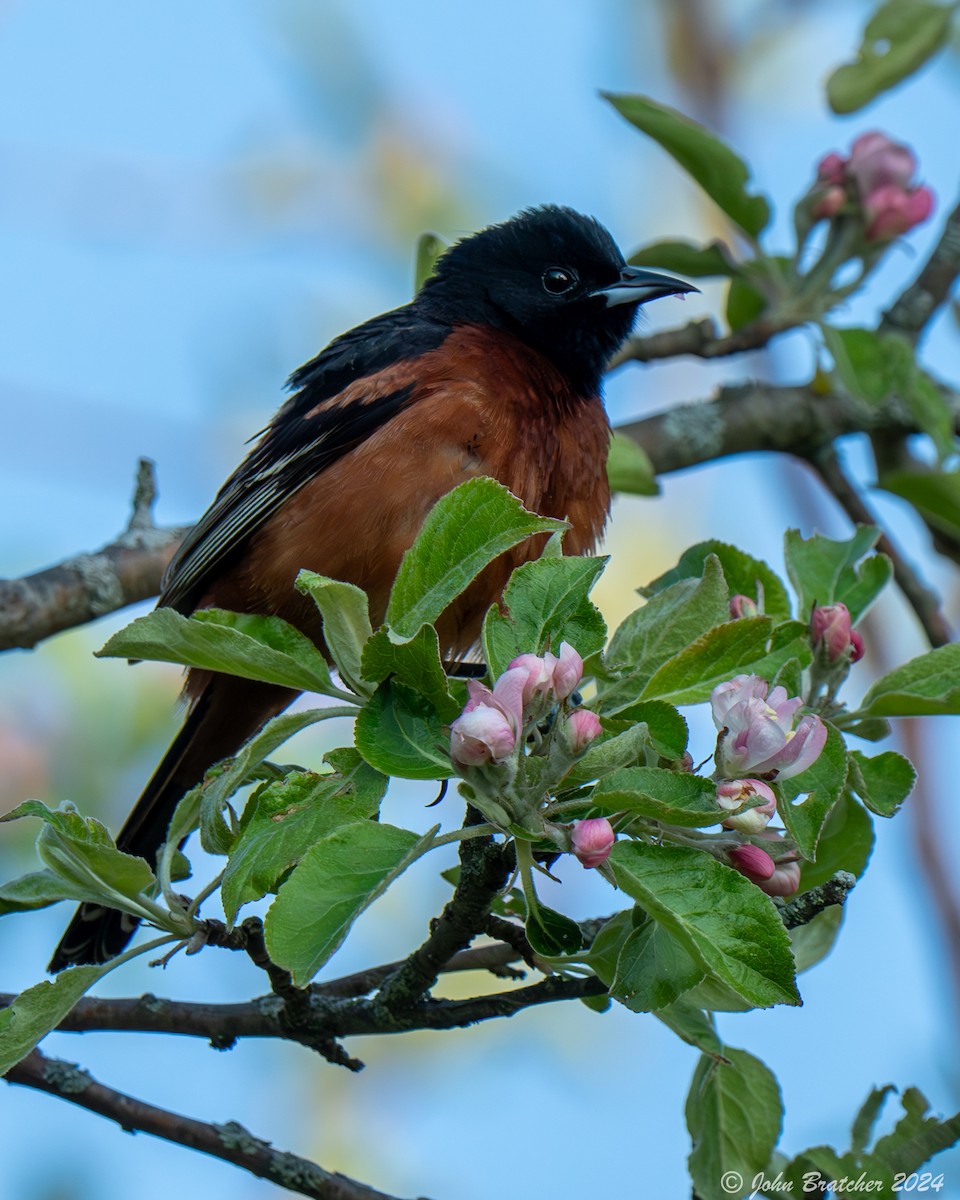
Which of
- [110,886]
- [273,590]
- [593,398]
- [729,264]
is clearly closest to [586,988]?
[110,886]

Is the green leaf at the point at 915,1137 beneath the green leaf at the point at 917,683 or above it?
beneath

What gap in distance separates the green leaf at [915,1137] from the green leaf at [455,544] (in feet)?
4.79

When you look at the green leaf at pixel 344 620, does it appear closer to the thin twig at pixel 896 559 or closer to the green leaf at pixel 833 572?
the green leaf at pixel 833 572

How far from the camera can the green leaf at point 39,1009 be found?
246 centimetres

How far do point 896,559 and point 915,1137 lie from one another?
8.71 ft

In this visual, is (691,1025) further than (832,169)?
No

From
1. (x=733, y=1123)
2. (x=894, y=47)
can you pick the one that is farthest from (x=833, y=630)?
(x=894, y=47)

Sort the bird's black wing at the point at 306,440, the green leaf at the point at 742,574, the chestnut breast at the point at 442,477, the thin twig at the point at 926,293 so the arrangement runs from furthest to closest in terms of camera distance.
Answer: the thin twig at the point at 926,293 → the bird's black wing at the point at 306,440 → the chestnut breast at the point at 442,477 → the green leaf at the point at 742,574

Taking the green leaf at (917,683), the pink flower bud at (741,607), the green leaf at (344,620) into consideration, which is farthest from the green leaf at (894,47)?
the green leaf at (344,620)

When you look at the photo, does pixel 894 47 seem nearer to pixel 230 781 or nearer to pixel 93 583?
pixel 93 583

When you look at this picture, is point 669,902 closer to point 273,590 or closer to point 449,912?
point 449,912

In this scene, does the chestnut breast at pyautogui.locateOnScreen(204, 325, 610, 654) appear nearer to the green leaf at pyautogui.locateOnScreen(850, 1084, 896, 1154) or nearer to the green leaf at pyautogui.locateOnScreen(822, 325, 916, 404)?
the green leaf at pyautogui.locateOnScreen(822, 325, 916, 404)

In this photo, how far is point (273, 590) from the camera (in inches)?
169

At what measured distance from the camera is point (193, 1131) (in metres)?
3.14
